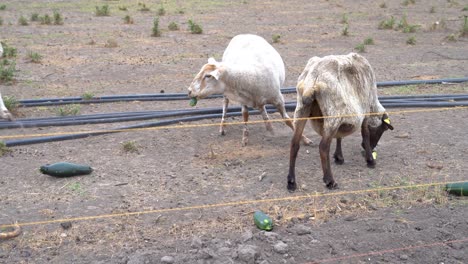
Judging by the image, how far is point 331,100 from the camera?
239 inches

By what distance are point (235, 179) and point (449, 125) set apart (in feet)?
12.7

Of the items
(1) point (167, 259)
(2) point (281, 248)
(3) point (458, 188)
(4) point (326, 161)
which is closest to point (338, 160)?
(4) point (326, 161)

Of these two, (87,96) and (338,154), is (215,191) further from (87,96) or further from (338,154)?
(87,96)

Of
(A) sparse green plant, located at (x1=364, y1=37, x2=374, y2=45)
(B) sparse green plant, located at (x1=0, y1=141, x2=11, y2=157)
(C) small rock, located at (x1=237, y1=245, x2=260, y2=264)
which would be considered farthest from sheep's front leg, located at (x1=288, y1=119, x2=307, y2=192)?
(A) sparse green plant, located at (x1=364, y1=37, x2=374, y2=45)

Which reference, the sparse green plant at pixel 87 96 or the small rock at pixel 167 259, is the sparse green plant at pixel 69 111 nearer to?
the sparse green plant at pixel 87 96

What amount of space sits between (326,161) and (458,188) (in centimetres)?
148

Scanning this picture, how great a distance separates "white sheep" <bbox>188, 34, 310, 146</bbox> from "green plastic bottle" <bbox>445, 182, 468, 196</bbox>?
2171mm

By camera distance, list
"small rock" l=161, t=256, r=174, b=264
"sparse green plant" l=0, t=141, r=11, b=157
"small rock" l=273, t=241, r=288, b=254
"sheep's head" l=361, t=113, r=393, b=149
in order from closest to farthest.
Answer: "small rock" l=161, t=256, r=174, b=264
"small rock" l=273, t=241, r=288, b=254
"sheep's head" l=361, t=113, r=393, b=149
"sparse green plant" l=0, t=141, r=11, b=157

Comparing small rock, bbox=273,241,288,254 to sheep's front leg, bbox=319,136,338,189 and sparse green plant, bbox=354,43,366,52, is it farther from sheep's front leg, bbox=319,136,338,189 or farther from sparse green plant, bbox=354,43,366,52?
sparse green plant, bbox=354,43,366,52

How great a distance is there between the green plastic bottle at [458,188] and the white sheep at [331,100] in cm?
120

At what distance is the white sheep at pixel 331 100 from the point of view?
6.05m

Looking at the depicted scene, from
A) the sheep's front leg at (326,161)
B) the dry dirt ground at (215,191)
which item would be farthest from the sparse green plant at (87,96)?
the sheep's front leg at (326,161)

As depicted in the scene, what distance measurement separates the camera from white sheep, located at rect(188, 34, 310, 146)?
738cm

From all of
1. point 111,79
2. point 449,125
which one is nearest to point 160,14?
point 111,79
